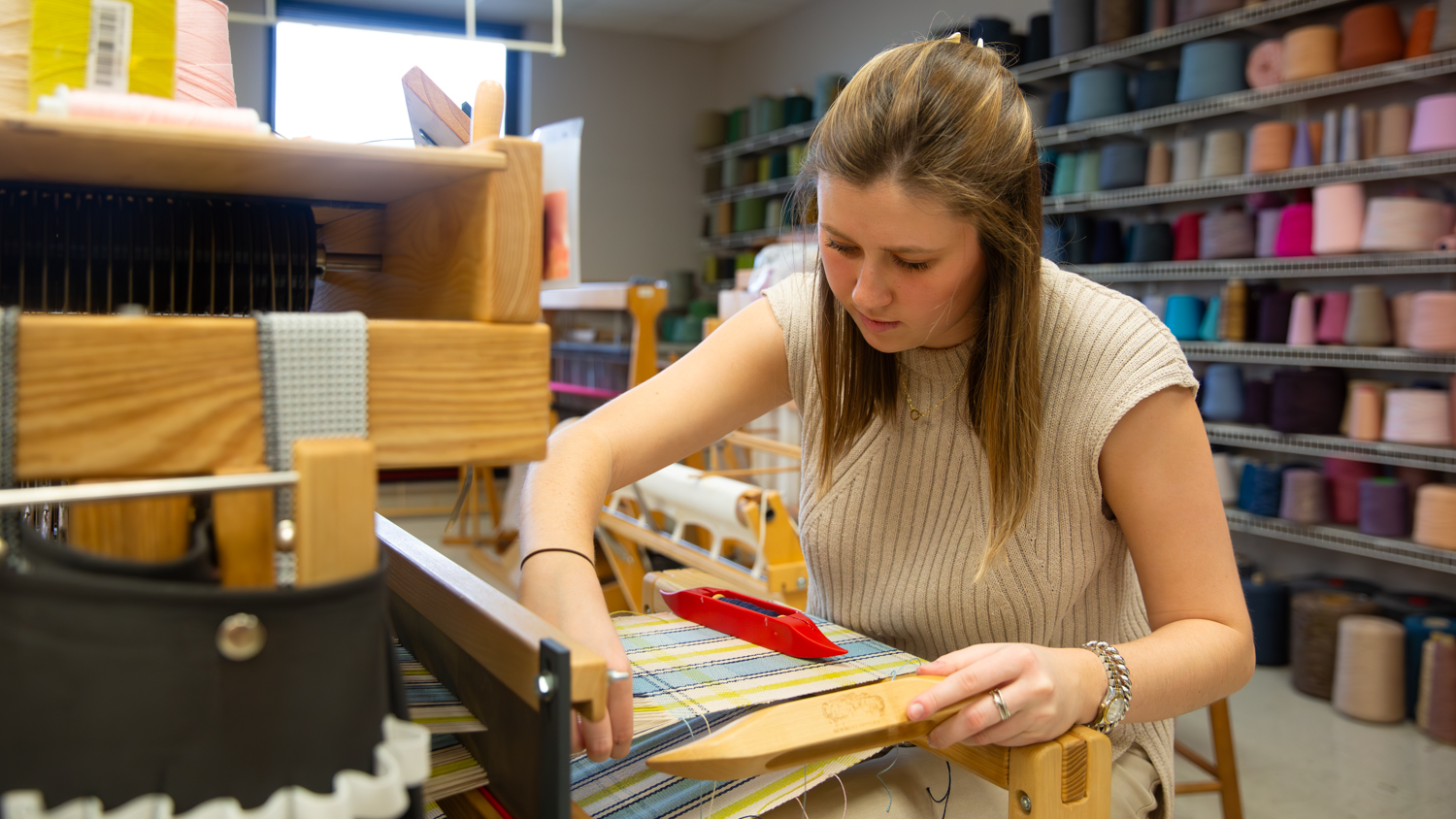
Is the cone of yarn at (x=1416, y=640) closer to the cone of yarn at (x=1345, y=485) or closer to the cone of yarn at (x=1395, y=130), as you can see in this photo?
the cone of yarn at (x=1345, y=485)

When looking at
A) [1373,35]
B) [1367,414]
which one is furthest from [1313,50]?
[1367,414]

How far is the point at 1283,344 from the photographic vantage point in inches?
129

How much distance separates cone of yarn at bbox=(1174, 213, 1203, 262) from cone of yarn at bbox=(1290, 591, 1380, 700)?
1248 millimetres

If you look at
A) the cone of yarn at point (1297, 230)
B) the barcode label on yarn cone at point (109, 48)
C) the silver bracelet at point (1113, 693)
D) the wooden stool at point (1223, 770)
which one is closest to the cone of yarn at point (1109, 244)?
the cone of yarn at point (1297, 230)

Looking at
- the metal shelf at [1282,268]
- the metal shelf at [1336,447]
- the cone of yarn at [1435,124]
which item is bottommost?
the metal shelf at [1336,447]

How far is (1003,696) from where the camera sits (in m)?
0.74

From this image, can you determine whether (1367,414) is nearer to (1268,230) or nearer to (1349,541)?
(1349,541)

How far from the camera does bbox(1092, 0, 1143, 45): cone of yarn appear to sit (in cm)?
372

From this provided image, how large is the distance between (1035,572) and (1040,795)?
1.26ft

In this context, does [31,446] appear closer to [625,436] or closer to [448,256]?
[448,256]

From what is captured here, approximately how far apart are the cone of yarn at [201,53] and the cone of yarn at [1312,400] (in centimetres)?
333

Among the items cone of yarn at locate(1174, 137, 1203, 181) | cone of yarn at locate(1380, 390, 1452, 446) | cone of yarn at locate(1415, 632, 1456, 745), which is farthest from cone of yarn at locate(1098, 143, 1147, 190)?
cone of yarn at locate(1415, 632, 1456, 745)

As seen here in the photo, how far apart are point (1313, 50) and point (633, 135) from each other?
440 cm

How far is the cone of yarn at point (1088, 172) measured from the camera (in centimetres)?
391
